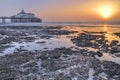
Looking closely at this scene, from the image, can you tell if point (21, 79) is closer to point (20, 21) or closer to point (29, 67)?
point (29, 67)

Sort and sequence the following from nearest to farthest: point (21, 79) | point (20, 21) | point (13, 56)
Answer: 1. point (21, 79)
2. point (13, 56)
3. point (20, 21)

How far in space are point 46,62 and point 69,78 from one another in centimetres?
640

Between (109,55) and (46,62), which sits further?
(109,55)

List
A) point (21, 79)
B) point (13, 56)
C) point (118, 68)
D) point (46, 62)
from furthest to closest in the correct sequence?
point (13, 56), point (46, 62), point (118, 68), point (21, 79)

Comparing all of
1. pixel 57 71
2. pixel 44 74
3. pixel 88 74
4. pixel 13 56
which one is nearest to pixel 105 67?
pixel 88 74

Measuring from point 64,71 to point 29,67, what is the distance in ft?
13.3

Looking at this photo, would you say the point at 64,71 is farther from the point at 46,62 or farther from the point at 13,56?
the point at 13,56

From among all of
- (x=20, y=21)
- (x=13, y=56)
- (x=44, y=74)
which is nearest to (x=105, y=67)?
(x=44, y=74)

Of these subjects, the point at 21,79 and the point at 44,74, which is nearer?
the point at 21,79

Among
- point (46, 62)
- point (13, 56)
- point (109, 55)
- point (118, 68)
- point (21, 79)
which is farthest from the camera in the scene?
point (109, 55)

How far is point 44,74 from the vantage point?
21.8 m

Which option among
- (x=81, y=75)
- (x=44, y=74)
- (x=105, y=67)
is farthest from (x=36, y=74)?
(x=105, y=67)

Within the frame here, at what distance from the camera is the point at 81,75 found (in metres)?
21.5

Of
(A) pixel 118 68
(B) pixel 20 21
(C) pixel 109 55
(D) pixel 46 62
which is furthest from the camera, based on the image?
(B) pixel 20 21
